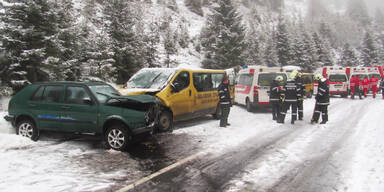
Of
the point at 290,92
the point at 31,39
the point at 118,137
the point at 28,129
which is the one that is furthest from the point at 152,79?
the point at 31,39

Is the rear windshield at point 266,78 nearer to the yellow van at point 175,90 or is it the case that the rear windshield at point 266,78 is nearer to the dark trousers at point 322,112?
the dark trousers at point 322,112

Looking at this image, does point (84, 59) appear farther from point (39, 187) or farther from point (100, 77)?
point (39, 187)

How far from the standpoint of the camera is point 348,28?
127625 millimetres

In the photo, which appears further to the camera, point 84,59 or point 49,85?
point 84,59

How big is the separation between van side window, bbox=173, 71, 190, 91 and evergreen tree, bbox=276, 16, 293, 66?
4560 cm

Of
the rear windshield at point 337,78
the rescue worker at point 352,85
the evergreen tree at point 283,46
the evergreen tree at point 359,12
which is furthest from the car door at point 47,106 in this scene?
the evergreen tree at point 359,12

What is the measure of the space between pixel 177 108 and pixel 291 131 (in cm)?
387

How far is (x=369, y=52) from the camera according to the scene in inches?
2283

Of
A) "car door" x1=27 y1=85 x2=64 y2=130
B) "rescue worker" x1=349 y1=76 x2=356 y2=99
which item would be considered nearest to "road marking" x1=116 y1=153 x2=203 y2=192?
"car door" x1=27 y1=85 x2=64 y2=130

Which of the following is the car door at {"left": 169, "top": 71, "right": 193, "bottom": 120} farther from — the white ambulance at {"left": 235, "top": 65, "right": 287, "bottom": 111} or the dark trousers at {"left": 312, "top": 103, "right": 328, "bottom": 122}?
the dark trousers at {"left": 312, "top": 103, "right": 328, "bottom": 122}

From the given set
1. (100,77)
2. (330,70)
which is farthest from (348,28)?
(100,77)

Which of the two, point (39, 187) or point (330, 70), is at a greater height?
point (330, 70)

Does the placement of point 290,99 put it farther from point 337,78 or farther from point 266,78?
point 337,78

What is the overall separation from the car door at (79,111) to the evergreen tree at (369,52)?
6510 centimetres
